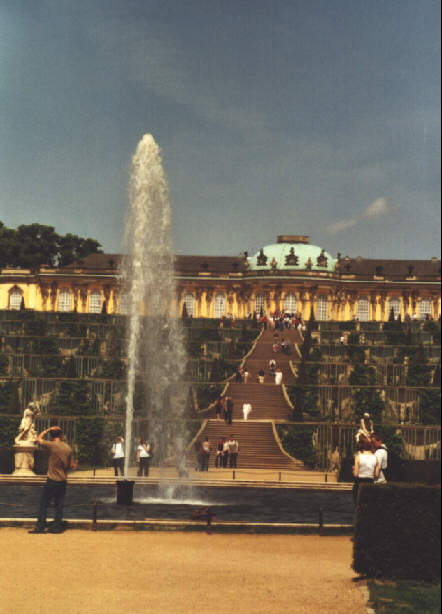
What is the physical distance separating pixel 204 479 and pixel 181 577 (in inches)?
514

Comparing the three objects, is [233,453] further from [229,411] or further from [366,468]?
[366,468]

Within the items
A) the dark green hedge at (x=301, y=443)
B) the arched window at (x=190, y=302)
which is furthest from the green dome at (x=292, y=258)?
the dark green hedge at (x=301, y=443)

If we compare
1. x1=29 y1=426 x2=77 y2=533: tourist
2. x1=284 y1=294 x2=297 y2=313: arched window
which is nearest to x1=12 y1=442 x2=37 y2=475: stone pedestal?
x1=29 y1=426 x2=77 y2=533: tourist

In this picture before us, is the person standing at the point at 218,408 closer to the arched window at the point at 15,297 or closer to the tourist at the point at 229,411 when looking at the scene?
the tourist at the point at 229,411

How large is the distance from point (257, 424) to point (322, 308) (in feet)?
203

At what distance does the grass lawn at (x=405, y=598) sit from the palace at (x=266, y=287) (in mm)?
82818

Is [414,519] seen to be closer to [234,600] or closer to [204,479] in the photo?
[234,600]

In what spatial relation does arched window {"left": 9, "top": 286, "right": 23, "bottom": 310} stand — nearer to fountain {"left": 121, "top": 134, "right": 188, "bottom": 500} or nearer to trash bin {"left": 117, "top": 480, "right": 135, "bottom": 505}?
fountain {"left": 121, "top": 134, "right": 188, "bottom": 500}

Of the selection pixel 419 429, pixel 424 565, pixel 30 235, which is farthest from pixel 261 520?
pixel 30 235

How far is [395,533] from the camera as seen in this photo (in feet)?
33.4

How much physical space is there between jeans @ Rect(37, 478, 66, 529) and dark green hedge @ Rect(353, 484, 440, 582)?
5.04 meters

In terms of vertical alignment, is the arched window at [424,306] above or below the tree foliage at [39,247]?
below

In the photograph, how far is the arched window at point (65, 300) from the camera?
95.7m

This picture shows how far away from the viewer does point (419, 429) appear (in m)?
27.9
